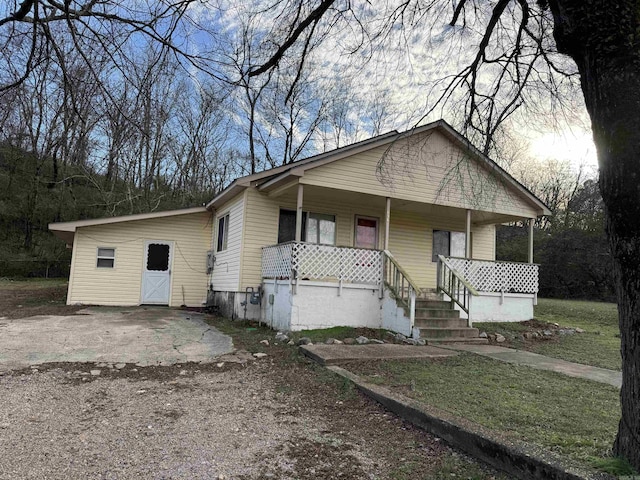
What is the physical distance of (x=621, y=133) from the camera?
94.3 inches

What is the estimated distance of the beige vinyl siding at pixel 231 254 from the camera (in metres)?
12.2

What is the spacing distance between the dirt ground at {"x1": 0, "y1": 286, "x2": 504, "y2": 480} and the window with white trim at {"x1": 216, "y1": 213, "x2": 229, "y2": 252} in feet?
25.6

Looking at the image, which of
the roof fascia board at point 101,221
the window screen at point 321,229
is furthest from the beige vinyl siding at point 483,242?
the roof fascia board at point 101,221

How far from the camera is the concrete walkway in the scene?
20.9 ft

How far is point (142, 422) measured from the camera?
421cm

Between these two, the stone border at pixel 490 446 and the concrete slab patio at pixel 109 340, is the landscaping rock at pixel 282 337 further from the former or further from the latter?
the stone border at pixel 490 446

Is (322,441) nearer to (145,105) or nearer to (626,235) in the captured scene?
(626,235)

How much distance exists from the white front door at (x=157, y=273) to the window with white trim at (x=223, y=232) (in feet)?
5.89

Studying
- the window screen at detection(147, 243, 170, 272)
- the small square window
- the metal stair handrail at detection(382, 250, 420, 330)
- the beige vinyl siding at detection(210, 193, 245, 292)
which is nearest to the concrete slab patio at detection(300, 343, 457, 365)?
the metal stair handrail at detection(382, 250, 420, 330)

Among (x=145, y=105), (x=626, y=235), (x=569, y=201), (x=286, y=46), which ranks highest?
(x=569, y=201)

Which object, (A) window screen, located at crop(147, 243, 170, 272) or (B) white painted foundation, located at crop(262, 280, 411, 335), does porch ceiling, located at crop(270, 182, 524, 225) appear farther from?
(A) window screen, located at crop(147, 243, 170, 272)

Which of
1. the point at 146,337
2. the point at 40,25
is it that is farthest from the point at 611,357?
the point at 40,25

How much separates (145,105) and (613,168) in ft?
12.1

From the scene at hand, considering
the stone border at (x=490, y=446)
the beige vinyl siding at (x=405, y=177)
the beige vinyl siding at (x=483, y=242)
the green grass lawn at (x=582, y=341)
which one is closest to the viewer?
the stone border at (x=490, y=446)
